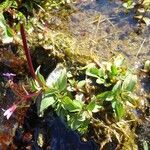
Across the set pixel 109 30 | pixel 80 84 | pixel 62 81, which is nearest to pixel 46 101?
pixel 62 81

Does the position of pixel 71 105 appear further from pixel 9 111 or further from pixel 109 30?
pixel 109 30

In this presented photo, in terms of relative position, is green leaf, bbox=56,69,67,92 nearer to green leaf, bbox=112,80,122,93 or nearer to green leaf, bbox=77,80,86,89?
green leaf, bbox=77,80,86,89

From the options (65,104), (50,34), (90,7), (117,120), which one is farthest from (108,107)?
(90,7)

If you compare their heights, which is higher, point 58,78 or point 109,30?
point 58,78

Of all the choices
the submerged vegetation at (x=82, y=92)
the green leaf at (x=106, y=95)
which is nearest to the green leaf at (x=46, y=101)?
the submerged vegetation at (x=82, y=92)

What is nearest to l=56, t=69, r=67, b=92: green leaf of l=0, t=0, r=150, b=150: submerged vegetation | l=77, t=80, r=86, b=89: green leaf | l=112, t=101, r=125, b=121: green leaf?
l=0, t=0, r=150, b=150: submerged vegetation

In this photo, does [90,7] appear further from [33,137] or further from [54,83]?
[33,137]

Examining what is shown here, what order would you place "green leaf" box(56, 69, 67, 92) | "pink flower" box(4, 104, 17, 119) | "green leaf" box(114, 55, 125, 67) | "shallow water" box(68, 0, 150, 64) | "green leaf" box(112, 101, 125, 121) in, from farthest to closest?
"shallow water" box(68, 0, 150, 64)
"green leaf" box(114, 55, 125, 67)
"green leaf" box(56, 69, 67, 92)
"green leaf" box(112, 101, 125, 121)
"pink flower" box(4, 104, 17, 119)
